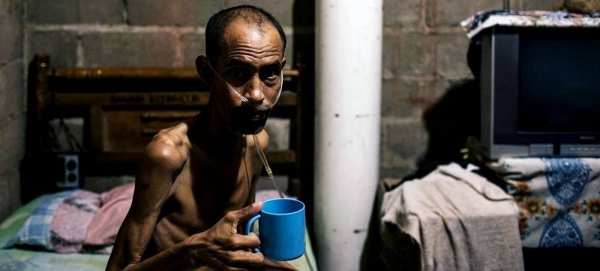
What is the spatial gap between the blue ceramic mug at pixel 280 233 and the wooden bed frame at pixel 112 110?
167cm

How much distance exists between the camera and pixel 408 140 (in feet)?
9.86

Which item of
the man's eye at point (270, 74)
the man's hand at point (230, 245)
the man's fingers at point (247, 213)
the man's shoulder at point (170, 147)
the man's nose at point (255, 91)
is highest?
the man's eye at point (270, 74)

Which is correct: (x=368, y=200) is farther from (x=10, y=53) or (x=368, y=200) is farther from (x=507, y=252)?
(x=10, y=53)

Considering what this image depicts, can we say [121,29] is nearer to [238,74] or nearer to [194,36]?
[194,36]

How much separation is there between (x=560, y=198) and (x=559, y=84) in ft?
1.34

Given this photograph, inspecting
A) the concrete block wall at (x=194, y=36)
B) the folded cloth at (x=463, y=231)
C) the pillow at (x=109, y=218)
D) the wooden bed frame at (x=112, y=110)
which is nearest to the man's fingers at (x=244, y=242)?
the folded cloth at (x=463, y=231)

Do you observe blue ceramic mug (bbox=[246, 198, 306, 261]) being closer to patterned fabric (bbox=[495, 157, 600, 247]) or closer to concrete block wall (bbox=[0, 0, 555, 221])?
patterned fabric (bbox=[495, 157, 600, 247])

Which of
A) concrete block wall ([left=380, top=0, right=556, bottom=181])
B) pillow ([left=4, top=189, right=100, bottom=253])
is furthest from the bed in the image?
concrete block wall ([left=380, top=0, right=556, bottom=181])

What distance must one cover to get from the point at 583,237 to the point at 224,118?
5.05 ft

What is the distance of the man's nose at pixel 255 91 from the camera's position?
1.29 metres

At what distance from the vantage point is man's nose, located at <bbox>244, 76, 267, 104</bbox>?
1287 mm

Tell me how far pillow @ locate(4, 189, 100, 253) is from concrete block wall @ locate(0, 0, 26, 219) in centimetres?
22

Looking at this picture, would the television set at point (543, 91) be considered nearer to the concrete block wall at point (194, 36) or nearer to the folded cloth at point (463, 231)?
the folded cloth at point (463, 231)

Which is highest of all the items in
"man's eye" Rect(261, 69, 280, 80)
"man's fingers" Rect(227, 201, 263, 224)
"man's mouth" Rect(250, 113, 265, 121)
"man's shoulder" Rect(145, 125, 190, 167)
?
"man's eye" Rect(261, 69, 280, 80)
